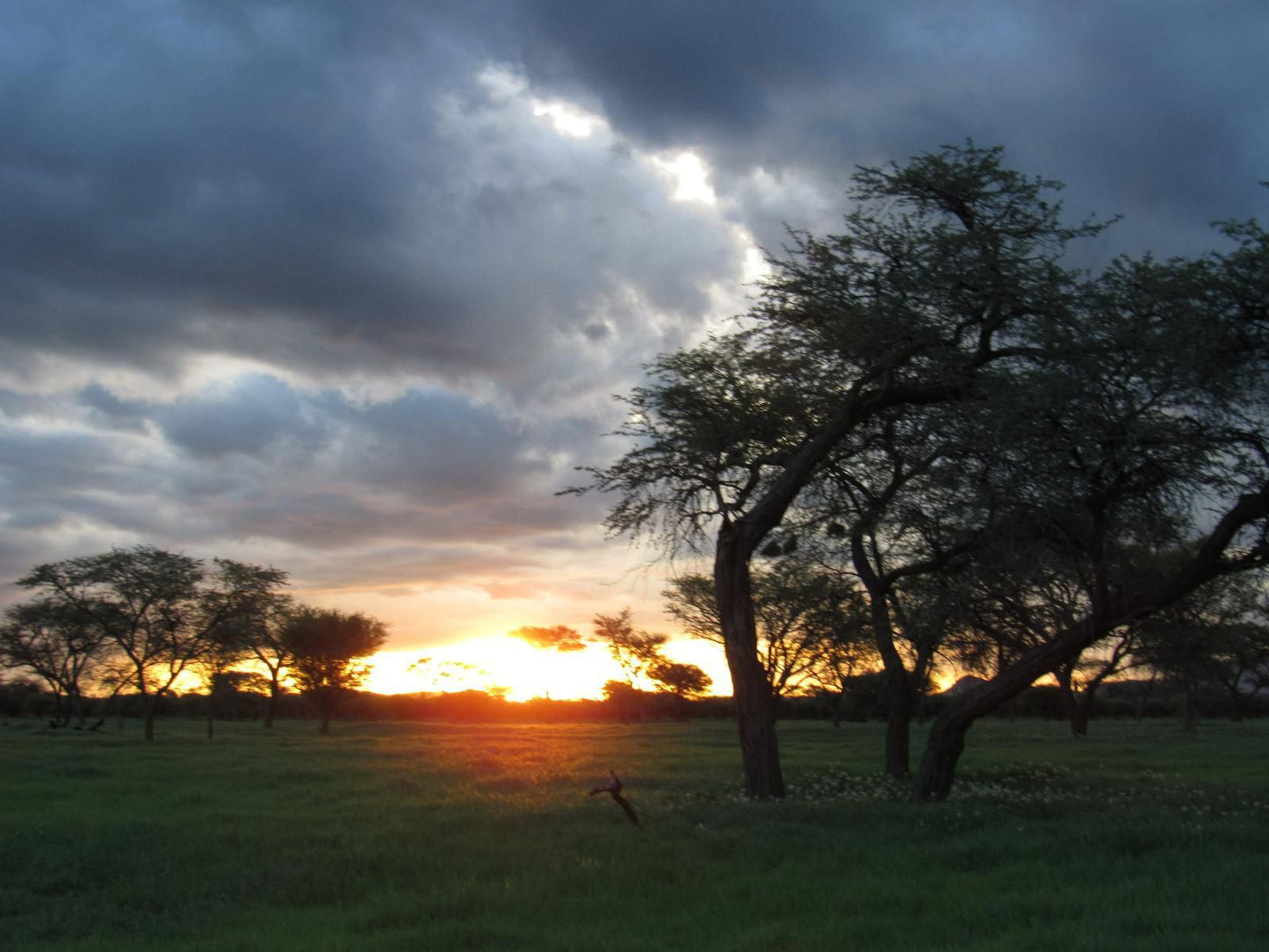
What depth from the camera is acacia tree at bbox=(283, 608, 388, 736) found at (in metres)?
68.2

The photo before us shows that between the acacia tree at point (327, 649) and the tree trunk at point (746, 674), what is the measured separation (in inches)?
2141

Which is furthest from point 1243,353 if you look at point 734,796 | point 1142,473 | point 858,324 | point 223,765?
point 223,765

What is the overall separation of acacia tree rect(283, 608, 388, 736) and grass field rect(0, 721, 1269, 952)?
44291 mm

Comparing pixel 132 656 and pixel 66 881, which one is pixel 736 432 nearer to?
pixel 66 881

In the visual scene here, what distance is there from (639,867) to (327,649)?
60768 millimetres

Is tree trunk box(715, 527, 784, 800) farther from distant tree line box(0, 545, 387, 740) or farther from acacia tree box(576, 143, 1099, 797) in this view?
distant tree line box(0, 545, 387, 740)

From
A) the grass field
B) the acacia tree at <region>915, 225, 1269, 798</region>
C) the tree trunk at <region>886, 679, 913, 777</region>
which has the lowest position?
the grass field

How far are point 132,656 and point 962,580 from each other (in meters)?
47.7

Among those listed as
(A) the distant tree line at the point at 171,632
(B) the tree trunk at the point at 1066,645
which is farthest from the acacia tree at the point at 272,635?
(B) the tree trunk at the point at 1066,645

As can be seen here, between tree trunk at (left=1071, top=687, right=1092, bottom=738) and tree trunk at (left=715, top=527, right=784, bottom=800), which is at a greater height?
tree trunk at (left=715, top=527, right=784, bottom=800)

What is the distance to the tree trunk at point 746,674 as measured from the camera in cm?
1883

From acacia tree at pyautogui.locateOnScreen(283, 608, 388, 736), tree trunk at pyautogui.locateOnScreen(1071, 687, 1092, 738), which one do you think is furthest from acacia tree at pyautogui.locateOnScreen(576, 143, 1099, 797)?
acacia tree at pyautogui.locateOnScreen(283, 608, 388, 736)

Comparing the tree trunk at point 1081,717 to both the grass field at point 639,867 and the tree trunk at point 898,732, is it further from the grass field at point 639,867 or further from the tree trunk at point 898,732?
the tree trunk at point 898,732

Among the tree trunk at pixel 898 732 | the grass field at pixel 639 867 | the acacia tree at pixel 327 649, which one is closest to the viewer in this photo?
the grass field at pixel 639 867
